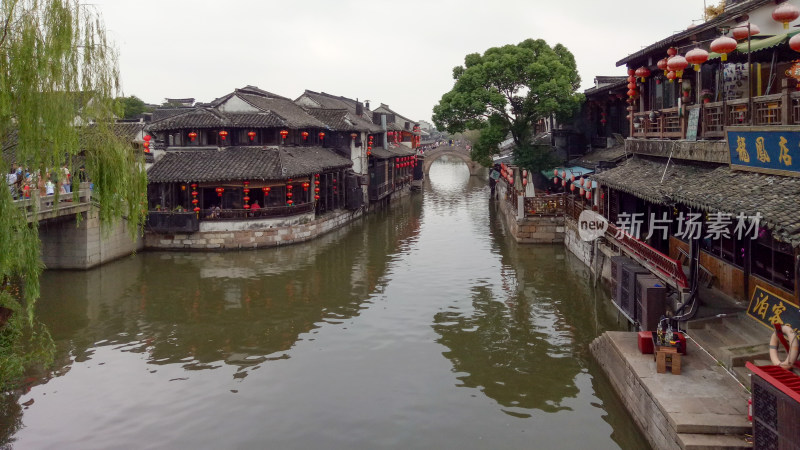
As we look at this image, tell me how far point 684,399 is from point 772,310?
2404mm

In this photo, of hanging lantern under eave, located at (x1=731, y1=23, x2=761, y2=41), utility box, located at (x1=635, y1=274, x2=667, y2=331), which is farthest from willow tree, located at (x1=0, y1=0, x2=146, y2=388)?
hanging lantern under eave, located at (x1=731, y1=23, x2=761, y2=41)

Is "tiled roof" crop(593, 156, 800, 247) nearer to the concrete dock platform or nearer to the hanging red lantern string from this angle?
the hanging red lantern string

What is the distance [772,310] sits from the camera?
989 centimetres

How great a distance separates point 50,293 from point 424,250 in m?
14.7

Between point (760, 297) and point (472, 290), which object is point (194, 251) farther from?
point (760, 297)

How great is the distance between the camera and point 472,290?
20.0 m

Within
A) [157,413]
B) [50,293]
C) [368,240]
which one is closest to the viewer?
[157,413]

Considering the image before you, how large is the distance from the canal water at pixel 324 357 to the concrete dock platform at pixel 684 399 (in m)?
0.55

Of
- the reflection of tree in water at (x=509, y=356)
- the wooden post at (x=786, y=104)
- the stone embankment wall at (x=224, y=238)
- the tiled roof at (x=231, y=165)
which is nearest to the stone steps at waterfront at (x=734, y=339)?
the reflection of tree in water at (x=509, y=356)

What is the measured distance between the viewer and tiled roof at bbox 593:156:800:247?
8.40m

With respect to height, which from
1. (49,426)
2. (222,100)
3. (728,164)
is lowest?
(49,426)

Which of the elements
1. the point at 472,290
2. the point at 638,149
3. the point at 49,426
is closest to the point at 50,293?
the point at 49,426

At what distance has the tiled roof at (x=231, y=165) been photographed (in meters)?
27.3

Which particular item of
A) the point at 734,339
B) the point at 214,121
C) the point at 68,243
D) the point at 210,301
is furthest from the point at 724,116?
the point at 214,121
